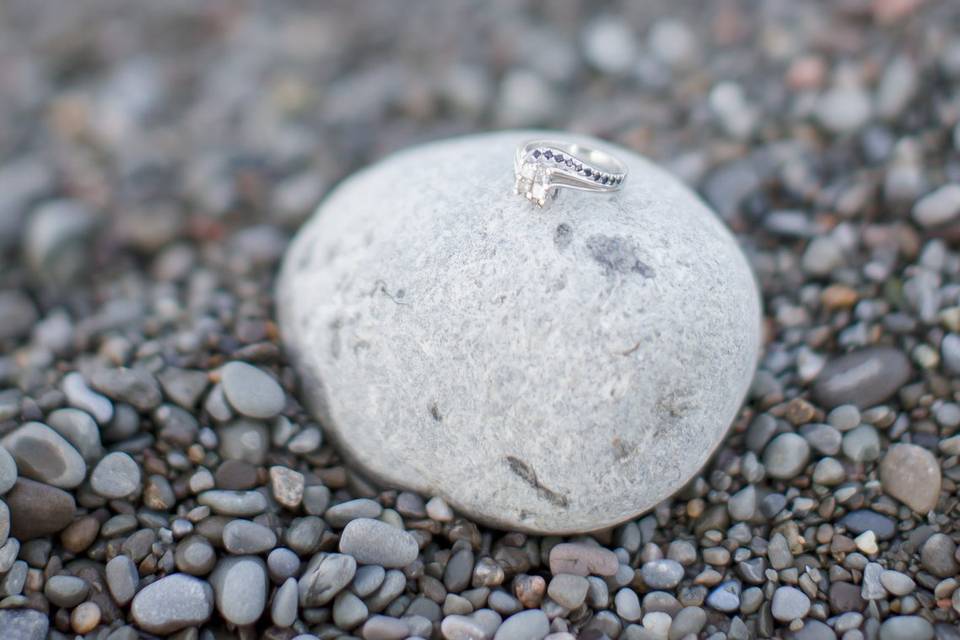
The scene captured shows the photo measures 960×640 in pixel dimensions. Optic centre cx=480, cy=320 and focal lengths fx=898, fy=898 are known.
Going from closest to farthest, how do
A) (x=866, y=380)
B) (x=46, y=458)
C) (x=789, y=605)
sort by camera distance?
(x=789, y=605), (x=46, y=458), (x=866, y=380)

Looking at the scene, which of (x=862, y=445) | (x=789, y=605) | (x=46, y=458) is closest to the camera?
(x=789, y=605)

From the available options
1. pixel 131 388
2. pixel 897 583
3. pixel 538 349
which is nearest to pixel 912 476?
pixel 897 583

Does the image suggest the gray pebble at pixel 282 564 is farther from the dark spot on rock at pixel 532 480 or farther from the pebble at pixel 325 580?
the dark spot on rock at pixel 532 480

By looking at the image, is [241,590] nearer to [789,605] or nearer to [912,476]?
[789,605]

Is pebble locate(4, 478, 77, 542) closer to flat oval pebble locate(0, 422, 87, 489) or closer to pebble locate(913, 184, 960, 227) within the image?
flat oval pebble locate(0, 422, 87, 489)

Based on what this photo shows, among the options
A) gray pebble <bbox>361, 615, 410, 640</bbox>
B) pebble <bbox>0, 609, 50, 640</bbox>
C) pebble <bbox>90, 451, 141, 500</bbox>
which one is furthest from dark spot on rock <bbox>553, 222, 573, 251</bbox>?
pebble <bbox>0, 609, 50, 640</bbox>

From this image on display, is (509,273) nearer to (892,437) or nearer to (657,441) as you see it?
(657,441)
